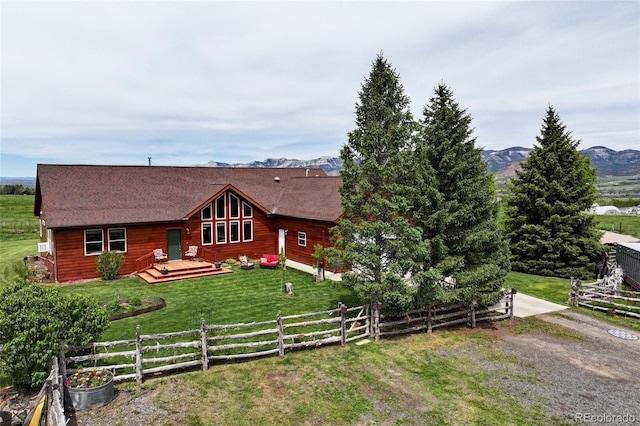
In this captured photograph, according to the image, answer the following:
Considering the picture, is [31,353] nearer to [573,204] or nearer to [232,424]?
[232,424]

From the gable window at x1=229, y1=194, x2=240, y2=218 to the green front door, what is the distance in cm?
337

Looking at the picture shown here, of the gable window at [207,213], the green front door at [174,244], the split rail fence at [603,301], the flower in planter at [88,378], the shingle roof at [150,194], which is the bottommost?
the split rail fence at [603,301]

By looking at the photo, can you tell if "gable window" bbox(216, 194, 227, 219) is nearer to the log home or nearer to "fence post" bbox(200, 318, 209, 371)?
the log home

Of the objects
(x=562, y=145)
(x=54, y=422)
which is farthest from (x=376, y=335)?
(x=562, y=145)

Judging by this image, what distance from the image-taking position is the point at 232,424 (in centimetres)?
812

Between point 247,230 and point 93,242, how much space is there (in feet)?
28.2

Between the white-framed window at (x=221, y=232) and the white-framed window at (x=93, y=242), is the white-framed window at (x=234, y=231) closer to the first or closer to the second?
the white-framed window at (x=221, y=232)

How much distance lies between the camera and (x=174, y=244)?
23.1m

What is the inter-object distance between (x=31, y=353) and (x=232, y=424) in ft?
15.3

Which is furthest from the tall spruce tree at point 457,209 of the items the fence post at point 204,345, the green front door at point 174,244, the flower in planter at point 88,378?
the green front door at point 174,244

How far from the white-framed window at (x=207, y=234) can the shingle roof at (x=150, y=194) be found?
52.3 inches

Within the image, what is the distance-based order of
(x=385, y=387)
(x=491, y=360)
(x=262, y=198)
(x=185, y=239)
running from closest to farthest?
(x=385, y=387), (x=491, y=360), (x=185, y=239), (x=262, y=198)

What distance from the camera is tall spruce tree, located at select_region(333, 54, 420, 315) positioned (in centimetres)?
1270

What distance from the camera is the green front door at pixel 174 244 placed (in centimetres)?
2294
